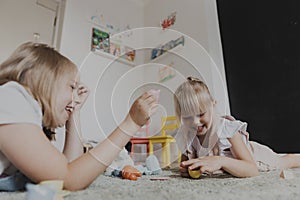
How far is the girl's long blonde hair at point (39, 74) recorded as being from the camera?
473 mm

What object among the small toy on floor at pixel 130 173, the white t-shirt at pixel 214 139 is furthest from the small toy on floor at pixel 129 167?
the white t-shirt at pixel 214 139

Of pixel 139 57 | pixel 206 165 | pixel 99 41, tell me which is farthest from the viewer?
pixel 99 41

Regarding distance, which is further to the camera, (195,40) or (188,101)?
(195,40)

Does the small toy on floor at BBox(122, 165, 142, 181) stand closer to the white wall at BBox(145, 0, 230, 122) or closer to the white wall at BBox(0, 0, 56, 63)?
the white wall at BBox(145, 0, 230, 122)

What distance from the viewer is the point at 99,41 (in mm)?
2029

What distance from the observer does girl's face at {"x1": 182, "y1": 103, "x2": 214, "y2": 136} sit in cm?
Answer: 78

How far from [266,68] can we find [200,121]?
642mm

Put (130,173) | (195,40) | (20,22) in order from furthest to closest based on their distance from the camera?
(20,22) < (195,40) < (130,173)

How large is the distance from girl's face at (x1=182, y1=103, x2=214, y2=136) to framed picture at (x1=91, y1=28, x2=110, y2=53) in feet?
4.22

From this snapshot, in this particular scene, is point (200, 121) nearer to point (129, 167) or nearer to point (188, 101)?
point (188, 101)

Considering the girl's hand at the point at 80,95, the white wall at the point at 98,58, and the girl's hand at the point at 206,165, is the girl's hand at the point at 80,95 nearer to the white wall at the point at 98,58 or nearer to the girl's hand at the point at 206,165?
the white wall at the point at 98,58

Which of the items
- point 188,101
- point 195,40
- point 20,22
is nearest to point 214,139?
point 188,101

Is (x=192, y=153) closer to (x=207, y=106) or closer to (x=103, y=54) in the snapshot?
(x=207, y=106)

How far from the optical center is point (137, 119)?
0.48 metres
